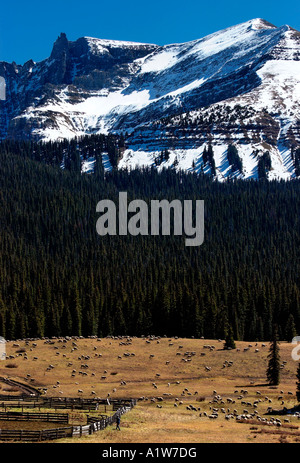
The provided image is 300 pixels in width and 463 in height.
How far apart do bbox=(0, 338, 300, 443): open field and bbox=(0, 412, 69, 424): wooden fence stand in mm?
2401

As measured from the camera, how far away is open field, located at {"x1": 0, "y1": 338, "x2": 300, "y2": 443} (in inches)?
2258

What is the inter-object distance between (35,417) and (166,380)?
37.8 m

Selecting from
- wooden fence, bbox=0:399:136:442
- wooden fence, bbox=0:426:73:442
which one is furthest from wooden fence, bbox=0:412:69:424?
wooden fence, bbox=0:426:73:442

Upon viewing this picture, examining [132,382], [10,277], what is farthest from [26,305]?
[132,382]

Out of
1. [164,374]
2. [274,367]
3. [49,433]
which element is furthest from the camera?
[164,374]

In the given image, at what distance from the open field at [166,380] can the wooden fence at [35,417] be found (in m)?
2.40

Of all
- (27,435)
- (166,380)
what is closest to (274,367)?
(166,380)

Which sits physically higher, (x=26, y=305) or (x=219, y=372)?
(x=26, y=305)

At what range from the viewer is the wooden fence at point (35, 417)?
60.7 metres

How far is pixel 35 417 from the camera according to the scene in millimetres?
61844

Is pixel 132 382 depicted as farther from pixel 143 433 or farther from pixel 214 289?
pixel 214 289

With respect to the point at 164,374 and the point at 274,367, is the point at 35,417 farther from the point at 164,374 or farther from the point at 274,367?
the point at 274,367

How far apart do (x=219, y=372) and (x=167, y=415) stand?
35739 millimetres
